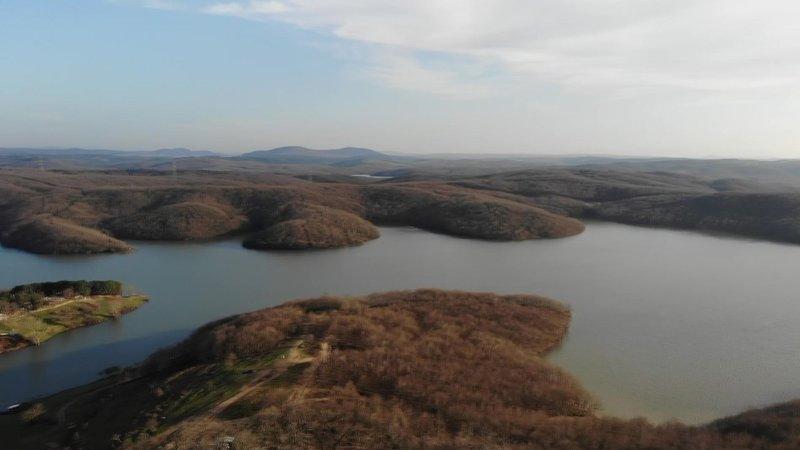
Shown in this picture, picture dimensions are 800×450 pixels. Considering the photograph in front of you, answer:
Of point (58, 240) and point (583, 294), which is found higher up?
point (58, 240)

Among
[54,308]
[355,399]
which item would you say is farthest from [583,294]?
[54,308]

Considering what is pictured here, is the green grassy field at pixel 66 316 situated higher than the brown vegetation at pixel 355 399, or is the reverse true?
the brown vegetation at pixel 355 399

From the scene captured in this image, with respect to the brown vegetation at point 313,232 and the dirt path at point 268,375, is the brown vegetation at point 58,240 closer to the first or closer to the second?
the brown vegetation at point 313,232

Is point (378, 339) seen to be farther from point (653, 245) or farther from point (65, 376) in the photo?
point (653, 245)

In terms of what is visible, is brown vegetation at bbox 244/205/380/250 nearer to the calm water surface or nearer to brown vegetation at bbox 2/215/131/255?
the calm water surface

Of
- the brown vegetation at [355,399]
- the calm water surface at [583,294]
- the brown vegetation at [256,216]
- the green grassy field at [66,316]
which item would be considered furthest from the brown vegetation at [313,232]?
the brown vegetation at [355,399]

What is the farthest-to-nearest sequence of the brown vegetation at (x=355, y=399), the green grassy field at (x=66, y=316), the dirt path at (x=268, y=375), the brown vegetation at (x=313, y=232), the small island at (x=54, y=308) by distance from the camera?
the brown vegetation at (x=313, y=232), the green grassy field at (x=66, y=316), the small island at (x=54, y=308), the dirt path at (x=268, y=375), the brown vegetation at (x=355, y=399)

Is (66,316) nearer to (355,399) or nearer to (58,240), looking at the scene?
(355,399)
